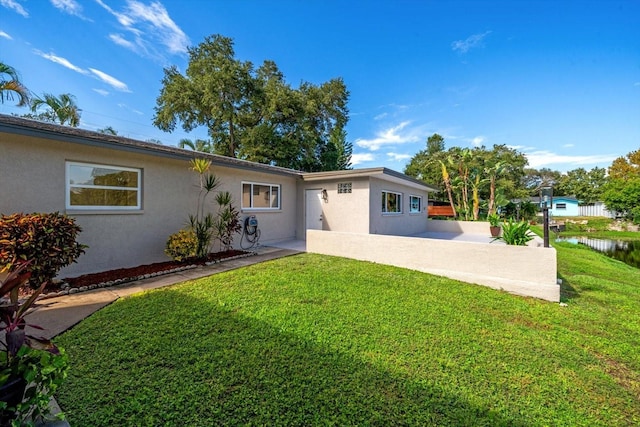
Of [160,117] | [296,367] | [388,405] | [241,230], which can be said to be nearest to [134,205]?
[241,230]

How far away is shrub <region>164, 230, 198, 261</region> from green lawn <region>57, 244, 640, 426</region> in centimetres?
191

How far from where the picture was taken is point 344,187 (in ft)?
35.8

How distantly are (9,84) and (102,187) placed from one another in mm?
5974

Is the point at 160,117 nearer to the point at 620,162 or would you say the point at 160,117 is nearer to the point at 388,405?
the point at 388,405

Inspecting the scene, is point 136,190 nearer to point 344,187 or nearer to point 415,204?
point 344,187

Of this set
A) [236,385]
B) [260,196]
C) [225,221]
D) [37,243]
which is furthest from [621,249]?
[37,243]

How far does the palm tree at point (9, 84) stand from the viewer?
8.48 m

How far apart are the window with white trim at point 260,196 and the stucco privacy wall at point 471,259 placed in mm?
3817

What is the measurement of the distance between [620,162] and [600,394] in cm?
4612

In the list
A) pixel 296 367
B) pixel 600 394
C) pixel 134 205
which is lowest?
pixel 600 394

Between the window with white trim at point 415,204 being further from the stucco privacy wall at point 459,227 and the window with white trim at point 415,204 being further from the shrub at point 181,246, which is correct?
the shrub at point 181,246

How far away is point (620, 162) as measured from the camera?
33125 millimetres

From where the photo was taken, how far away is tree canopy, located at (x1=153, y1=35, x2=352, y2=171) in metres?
21.4

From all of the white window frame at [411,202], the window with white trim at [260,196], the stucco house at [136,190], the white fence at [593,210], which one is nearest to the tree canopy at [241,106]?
the white window frame at [411,202]
